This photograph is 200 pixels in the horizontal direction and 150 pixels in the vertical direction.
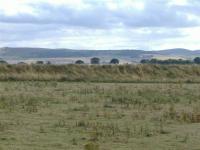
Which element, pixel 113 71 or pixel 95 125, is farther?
pixel 113 71

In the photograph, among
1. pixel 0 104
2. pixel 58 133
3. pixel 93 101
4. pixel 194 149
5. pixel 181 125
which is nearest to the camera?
pixel 194 149

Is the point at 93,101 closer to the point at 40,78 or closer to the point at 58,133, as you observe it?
the point at 58,133

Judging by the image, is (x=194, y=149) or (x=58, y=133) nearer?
(x=194, y=149)

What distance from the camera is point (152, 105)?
102 ft

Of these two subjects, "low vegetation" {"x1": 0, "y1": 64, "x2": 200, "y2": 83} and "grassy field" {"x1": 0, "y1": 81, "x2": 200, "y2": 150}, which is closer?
"grassy field" {"x1": 0, "y1": 81, "x2": 200, "y2": 150}

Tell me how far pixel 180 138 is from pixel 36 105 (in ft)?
39.7

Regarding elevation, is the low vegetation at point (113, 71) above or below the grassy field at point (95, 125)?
below

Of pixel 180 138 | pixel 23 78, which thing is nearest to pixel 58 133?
pixel 180 138

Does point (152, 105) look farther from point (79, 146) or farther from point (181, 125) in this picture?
point (79, 146)

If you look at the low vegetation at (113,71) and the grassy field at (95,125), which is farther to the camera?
the low vegetation at (113,71)

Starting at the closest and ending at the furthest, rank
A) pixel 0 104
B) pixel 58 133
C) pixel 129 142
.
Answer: pixel 129 142 → pixel 58 133 → pixel 0 104

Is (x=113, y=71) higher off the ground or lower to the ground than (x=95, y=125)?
lower

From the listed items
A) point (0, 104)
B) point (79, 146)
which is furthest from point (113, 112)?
point (79, 146)

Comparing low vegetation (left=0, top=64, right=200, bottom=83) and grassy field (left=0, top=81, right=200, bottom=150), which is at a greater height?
grassy field (left=0, top=81, right=200, bottom=150)
